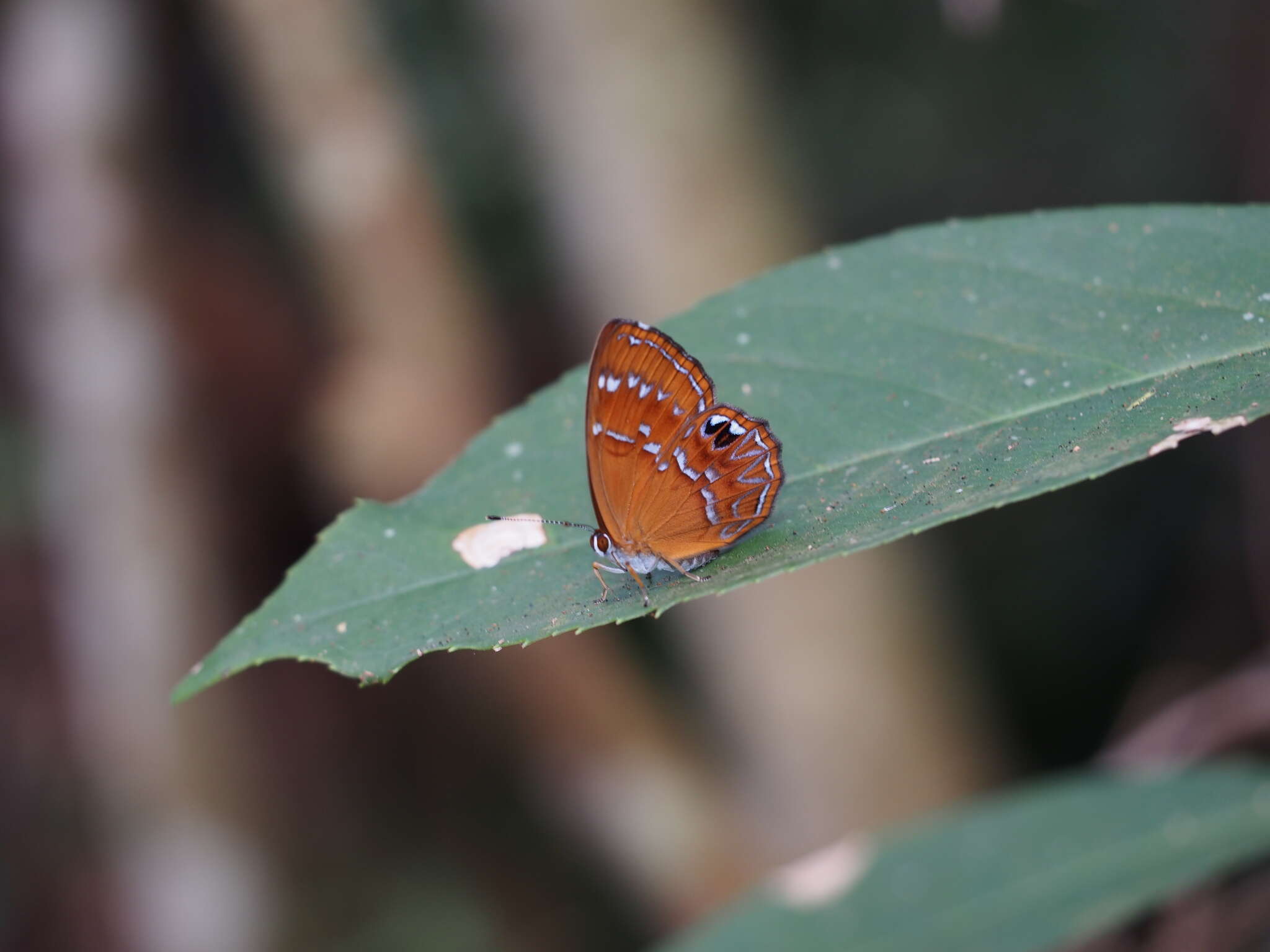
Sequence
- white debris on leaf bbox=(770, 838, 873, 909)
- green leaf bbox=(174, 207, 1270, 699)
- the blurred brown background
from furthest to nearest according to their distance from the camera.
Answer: the blurred brown background
white debris on leaf bbox=(770, 838, 873, 909)
green leaf bbox=(174, 207, 1270, 699)

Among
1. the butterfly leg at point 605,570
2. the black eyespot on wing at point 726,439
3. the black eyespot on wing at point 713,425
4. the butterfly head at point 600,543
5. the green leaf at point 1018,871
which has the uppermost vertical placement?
the black eyespot on wing at point 713,425

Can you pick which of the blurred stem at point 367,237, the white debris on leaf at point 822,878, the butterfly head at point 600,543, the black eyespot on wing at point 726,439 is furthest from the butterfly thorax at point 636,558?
the blurred stem at point 367,237

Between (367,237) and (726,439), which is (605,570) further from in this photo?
(367,237)

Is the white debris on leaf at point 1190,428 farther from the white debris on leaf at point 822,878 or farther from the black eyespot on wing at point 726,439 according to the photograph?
the white debris on leaf at point 822,878

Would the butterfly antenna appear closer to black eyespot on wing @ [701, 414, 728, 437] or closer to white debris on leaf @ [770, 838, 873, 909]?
black eyespot on wing @ [701, 414, 728, 437]

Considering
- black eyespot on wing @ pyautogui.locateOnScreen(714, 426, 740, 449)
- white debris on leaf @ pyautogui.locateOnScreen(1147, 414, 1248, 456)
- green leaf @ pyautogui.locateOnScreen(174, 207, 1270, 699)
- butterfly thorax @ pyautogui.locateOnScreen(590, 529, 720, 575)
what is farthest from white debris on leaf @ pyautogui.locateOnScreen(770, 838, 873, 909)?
white debris on leaf @ pyautogui.locateOnScreen(1147, 414, 1248, 456)

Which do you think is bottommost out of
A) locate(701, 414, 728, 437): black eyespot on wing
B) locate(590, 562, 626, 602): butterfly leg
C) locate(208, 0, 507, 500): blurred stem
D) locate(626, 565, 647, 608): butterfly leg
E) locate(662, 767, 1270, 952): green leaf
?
locate(662, 767, 1270, 952): green leaf

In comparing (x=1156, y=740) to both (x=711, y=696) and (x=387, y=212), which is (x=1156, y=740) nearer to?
(x=711, y=696)
